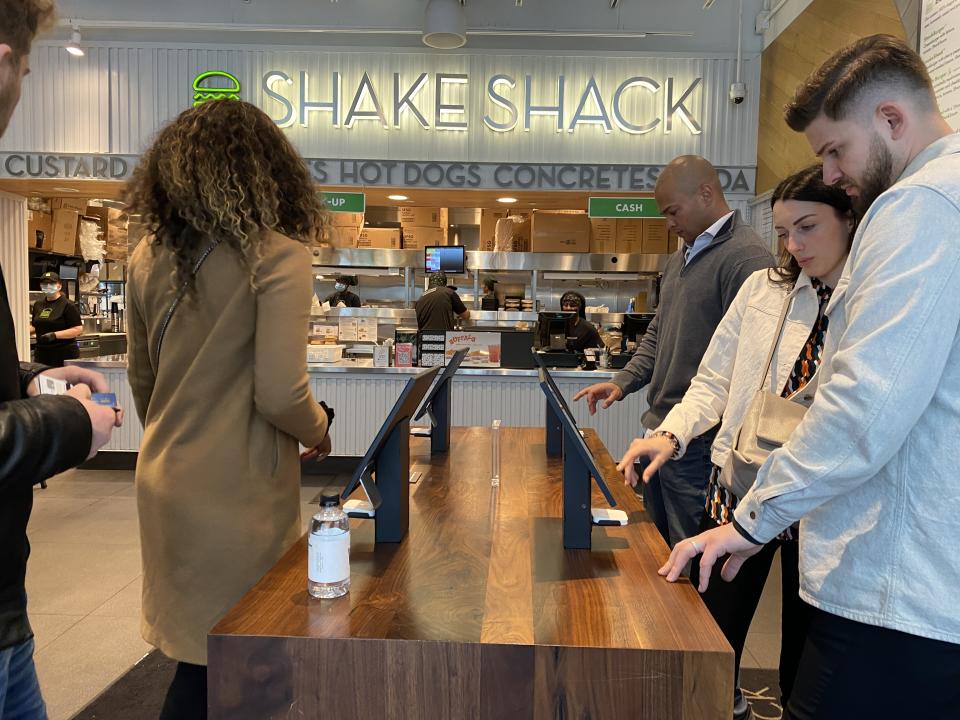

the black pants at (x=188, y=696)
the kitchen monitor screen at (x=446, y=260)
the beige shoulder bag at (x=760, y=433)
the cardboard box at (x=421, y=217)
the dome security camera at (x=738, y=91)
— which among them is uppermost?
the dome security camera at (x=738, y=91)

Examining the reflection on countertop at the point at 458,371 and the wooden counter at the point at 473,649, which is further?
the reflection on countertop at the point at 458,371

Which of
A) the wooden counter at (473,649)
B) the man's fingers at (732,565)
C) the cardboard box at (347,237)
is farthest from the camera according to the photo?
the cardboard box at (347,237)

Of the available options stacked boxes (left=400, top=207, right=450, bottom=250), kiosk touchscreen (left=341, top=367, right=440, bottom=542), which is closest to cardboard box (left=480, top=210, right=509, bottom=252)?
stacked boxes (left=400, top=207, right=450, bottom=250)

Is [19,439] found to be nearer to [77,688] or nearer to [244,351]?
[244,351]

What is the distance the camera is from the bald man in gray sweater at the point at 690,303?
253cm

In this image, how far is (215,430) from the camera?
5.38 ft

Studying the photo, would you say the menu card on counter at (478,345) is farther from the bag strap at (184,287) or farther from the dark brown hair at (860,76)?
the dark brown hair at (860,76)

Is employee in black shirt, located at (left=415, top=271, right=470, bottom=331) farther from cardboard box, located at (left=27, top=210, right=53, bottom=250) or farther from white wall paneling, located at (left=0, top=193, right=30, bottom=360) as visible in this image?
cardboard box, located at (left=27, top=210, right=53, bottom=250)

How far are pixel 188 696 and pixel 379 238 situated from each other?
7.31m

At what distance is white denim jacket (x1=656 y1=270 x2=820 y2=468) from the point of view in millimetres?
1835

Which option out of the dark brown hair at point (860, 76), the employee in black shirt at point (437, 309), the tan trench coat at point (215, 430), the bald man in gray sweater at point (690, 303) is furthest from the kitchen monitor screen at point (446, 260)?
the dark brown hair at point (860, 76)

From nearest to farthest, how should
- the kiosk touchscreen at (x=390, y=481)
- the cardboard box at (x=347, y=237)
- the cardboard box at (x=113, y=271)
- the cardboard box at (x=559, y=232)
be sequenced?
the kiosk touchscreen at (x=390, y=481) → the cardboard box at (x=559, y=232) → the cardboard box at (x=347, y=237) → the cardboard box at (x=113, y=271)

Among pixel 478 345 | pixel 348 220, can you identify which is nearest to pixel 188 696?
pixel 478 345

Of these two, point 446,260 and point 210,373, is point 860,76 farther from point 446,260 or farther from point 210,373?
point 446,260
